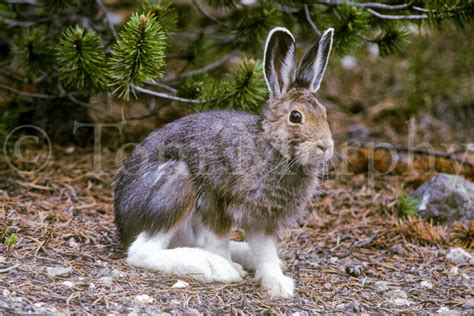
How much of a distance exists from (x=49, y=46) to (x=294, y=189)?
2.59m

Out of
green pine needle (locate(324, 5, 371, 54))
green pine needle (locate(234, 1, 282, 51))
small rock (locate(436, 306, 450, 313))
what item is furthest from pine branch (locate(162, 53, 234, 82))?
small rock (locate(436, 306, 450, 313))

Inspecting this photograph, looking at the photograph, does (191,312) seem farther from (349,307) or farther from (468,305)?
(468,305)

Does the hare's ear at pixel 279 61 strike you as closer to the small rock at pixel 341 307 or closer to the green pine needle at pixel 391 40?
the small rock at pixel 341 307

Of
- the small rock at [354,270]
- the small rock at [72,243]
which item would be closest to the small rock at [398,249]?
the small rock at [354,270]

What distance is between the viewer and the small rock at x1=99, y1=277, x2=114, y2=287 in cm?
369

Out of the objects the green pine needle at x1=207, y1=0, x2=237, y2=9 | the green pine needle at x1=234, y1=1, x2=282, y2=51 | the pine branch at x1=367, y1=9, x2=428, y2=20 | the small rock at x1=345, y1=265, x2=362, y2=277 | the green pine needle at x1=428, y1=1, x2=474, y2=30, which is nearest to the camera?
the small rock at x1=345, y1=265, x2=362, y2=277

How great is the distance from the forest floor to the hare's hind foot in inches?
2.7

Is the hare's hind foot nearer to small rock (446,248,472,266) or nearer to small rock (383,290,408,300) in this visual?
small rock (383,290,408,300)

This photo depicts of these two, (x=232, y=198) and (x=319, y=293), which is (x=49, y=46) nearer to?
(x=232, y=198)

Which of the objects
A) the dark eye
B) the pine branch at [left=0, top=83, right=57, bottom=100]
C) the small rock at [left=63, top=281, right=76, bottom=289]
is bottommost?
the small rock at [left=63, top=281, right=76, bottom=289]

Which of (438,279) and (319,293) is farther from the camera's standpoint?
(438,279)

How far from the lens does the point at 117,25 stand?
19.2ft

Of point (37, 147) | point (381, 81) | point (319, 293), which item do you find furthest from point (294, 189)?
point (381, 81)

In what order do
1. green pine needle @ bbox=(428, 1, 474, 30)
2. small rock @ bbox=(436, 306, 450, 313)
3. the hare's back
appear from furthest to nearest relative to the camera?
green pine needle @ bbox=(428, 1, 474, 30)
the hare's back
small rock @ bbox=(436, 306, 450, 313)
